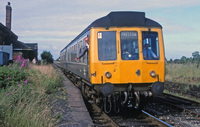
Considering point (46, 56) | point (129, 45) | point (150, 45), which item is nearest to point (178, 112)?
point (150, 45)

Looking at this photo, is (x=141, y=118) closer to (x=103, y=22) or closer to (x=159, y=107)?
(x=159, y=107)

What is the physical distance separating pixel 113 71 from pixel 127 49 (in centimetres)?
81

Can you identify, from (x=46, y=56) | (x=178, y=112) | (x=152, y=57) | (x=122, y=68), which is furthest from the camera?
(x=46, y=56)

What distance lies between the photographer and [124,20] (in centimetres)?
760

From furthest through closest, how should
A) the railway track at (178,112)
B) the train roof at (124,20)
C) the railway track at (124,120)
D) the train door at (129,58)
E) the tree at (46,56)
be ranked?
the tree at (46,56), the train roof at (124,20), the train door at (129,58), the railway track at (178,112), the railway track at (124,120)

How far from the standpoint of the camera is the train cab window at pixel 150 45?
7.56 meters

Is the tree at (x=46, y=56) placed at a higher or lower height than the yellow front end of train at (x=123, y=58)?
higher

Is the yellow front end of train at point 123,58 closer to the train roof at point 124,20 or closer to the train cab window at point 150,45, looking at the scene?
the train cab window at point 150,45

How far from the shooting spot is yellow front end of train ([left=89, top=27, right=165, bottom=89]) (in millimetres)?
7246

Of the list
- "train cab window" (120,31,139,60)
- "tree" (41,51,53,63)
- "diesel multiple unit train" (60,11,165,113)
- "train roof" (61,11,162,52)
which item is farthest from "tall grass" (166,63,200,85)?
"tree" (41,51,53,63)

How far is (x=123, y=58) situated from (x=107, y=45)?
0.62 m

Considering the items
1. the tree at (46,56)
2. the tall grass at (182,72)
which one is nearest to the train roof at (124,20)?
the tall grass at (182,72)

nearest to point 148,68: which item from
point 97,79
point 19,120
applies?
point 97,79

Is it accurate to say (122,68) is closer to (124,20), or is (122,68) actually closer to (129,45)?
(129,45)
